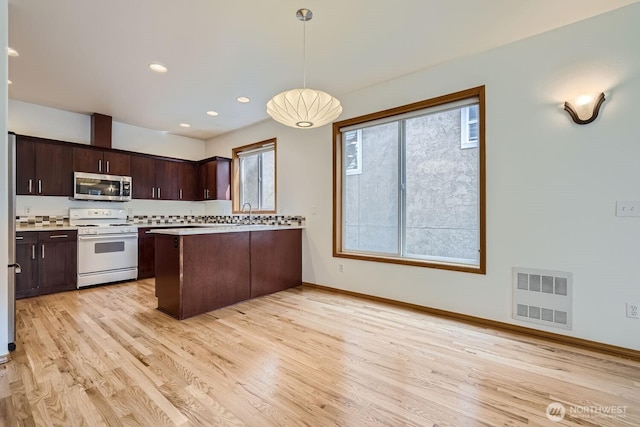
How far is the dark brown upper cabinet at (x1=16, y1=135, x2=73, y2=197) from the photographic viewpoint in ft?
13.3

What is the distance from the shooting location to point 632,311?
2.34 metres

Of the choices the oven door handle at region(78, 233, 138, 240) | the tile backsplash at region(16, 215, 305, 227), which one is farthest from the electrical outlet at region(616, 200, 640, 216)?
the oven door handle at region(78, 233, 138, 240)

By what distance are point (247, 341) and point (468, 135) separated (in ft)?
10.2

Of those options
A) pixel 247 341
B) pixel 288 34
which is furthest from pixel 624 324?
pixel 288 34

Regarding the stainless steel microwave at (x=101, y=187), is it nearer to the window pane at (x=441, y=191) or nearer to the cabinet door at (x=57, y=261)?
the cabinet door at (x=57, y=261)

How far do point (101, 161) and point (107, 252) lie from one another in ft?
4.88

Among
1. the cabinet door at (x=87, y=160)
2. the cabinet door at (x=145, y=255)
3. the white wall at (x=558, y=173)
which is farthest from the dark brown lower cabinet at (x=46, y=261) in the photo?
the white wall at (x=558, y=173)

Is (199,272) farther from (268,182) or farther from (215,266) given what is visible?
(268,182)

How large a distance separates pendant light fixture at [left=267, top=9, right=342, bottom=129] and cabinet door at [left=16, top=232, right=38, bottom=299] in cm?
383

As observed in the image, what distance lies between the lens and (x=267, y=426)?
1.56m

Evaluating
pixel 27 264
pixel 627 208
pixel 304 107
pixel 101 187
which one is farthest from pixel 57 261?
pixel 627 208

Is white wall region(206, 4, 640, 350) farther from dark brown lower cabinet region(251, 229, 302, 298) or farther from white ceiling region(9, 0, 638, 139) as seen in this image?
dark brown lower cabinet region(251, 229, 302, 298)

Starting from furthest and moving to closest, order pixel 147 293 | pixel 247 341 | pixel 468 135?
pixel 147 293
pixel 468 135
pixel 247 341

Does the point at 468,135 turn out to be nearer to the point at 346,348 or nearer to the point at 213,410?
the point at 346,348
